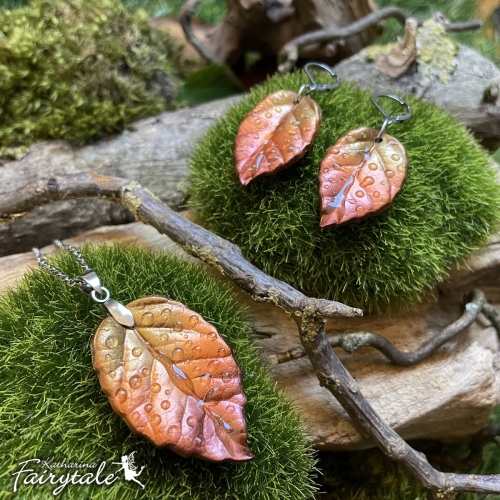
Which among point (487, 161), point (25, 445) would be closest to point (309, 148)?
point (487, 161)

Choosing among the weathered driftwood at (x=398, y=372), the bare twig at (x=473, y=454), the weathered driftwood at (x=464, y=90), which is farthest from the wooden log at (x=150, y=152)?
the bare twig at (x=473, y=454)

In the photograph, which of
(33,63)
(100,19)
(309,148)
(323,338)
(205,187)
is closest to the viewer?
(323,338)

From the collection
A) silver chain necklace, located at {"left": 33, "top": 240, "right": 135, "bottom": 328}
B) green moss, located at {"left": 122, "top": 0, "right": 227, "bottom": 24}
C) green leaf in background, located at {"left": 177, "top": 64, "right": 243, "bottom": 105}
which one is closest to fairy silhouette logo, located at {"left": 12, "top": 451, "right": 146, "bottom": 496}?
silver chain necklace, located at {"left": 33, "top": 240, "right": 135, "bottom": 328}

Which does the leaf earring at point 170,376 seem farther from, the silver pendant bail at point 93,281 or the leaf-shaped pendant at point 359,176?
the leaf-shaped pendant at point 359,176

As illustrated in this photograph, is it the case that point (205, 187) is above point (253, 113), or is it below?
below

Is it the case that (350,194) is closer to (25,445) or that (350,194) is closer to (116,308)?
(116,308)

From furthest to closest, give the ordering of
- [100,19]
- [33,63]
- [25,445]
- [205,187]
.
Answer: [100,19] → [33,63] → [205,187] → [25,445]

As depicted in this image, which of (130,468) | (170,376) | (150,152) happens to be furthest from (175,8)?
(130,468)
